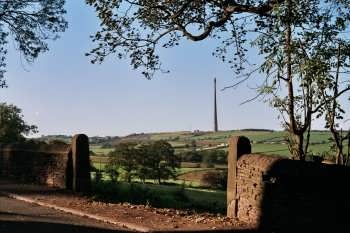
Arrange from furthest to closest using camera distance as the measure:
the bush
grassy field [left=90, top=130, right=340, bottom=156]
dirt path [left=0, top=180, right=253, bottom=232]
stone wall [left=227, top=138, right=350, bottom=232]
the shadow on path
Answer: grassy field [left=90, top=130, right=340, bottom=156] < the bush < dirt path [left=0, top=180, right=253, bottom=232] < the shadow on path < stone wall [left=227, top=138, right=350, bottom=232]

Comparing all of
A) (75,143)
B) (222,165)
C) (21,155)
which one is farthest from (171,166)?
(75,143)

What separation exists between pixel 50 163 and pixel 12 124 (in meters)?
46.6

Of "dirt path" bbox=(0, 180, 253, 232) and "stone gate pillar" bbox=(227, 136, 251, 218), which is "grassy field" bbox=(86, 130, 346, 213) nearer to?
"dirt path" bbox=(0, 180, 253, 232)

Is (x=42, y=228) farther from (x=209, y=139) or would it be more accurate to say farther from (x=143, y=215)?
(x=209, y=139)

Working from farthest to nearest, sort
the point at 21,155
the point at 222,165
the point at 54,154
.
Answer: the point at 222,165, the point at 21,155, the point at 54,154

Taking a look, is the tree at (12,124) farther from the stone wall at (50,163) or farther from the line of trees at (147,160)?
the stone wall at (50,163)

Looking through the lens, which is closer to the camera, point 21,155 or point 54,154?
point 54,154

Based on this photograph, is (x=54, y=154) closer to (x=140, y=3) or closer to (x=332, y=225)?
(x=140, y=3)

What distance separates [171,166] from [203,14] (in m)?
38.4

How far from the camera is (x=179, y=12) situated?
662 inches

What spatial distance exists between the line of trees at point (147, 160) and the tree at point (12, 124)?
449 inches

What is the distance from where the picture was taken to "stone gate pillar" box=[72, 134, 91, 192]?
1908cm

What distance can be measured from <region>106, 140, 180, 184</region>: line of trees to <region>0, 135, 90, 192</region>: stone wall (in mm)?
29001

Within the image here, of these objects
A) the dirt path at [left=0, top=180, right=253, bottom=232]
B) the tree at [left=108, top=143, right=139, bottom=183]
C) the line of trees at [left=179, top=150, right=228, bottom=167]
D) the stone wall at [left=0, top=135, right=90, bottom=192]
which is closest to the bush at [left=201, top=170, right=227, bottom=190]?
the line of trees at [left=179, top=150, right=228, bottom=167]
